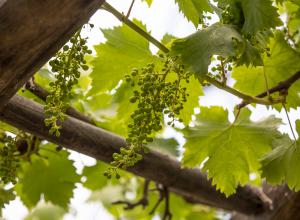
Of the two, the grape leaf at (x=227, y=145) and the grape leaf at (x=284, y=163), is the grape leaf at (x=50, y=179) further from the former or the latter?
the grape leaf at (x=284, y=163)

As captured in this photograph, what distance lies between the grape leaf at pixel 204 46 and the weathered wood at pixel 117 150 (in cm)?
36

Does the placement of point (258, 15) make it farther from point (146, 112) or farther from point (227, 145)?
point (227, 145)

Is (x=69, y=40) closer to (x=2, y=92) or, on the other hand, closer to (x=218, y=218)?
(x=2, y=92)

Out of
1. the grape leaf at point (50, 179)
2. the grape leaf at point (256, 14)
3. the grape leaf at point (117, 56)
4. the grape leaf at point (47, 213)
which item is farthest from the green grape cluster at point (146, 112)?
the grape leaf at point (47, 213)

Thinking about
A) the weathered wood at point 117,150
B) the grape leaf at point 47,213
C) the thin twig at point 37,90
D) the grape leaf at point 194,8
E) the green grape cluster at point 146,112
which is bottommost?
the green grape cluster at point 146,112

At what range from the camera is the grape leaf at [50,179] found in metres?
1.60

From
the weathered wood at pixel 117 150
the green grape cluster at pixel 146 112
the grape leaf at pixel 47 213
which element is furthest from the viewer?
the grape leaf at pixel 47 213

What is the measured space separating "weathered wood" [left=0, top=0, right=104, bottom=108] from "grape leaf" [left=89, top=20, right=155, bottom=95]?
0.41 meters

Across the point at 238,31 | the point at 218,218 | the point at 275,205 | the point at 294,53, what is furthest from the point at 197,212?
the point at 238,31

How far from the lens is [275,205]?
1695 millimetres

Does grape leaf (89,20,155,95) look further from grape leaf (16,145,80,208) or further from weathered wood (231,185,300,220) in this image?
weathered wood (231,185,300,220)

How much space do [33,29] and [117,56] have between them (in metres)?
0.51

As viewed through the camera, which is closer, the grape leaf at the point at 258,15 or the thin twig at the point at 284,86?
the grape leaf at the point at 258,15

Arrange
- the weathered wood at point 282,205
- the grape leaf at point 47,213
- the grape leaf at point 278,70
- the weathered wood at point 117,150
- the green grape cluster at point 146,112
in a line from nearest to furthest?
the green grape cluster at point 146,112
the weathered wood at point 117,150
the grape leaf at point 278,70
the weathered wood at point 282,205
the grape leaf at point 47,213
